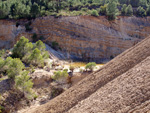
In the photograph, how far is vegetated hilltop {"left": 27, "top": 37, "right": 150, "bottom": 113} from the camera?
5641mm

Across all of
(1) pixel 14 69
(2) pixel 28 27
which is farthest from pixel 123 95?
(2) pixel 28 27

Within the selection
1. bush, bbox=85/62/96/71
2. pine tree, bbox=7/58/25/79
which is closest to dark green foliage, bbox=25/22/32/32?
pine tree, bbox=7/58/25/79

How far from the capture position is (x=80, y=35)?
34.3 meters

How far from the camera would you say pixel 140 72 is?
22.2 ft

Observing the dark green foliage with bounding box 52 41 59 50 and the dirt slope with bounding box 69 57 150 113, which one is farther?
the dark green foliage with bounding box 52 41 59 50

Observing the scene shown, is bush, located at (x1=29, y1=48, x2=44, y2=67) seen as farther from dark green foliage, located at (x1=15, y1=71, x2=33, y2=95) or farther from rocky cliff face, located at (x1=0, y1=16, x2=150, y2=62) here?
rocky cliff face, located at (x1=0, y1=16, x2=150, y2=62)

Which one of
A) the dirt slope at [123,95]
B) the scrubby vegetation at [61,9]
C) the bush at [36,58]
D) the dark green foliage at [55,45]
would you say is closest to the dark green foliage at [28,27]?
the scrubby vegetation at [61,9]

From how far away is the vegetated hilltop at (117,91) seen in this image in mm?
5641

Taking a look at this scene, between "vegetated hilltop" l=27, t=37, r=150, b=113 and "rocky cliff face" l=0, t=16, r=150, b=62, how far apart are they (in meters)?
23.9

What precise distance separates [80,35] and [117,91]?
2839cm

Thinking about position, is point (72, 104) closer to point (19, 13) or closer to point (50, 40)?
point (50, 40)

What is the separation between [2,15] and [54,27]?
12.2 meters

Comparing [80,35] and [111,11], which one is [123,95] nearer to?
[80,35]

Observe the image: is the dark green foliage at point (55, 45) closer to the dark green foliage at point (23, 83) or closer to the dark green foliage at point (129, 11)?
the dark green foliage at point (23, 83)
